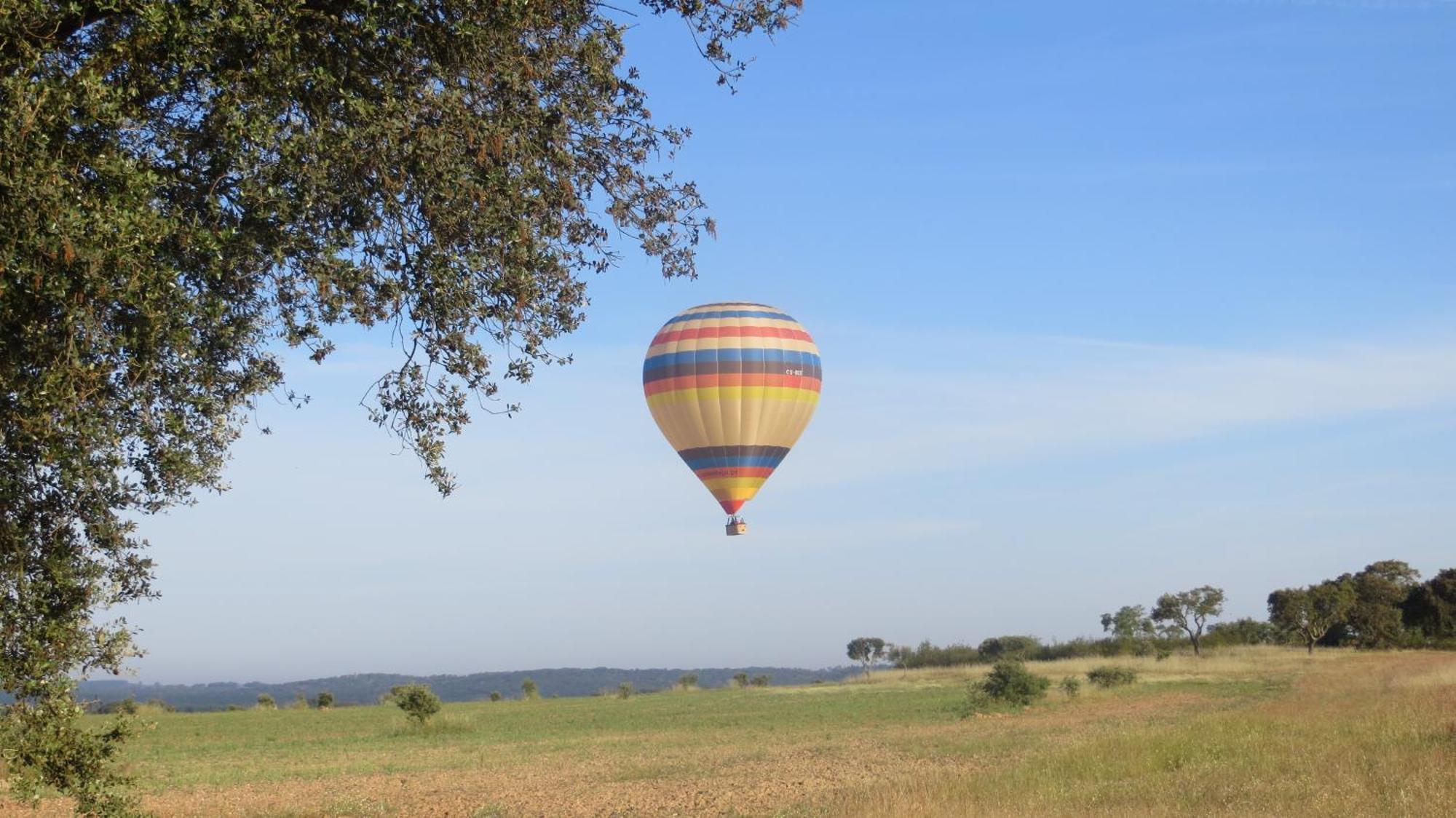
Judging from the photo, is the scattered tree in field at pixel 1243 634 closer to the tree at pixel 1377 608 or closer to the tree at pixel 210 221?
the tree at pixel 1377 608

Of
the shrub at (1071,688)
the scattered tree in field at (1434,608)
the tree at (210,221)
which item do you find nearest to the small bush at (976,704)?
the shrub at (1071,688)

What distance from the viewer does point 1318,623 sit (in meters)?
86.8

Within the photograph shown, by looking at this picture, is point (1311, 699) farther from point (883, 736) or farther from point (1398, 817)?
point (1398, 817)

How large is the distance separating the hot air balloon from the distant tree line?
145ft

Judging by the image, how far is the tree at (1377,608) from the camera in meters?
87.7

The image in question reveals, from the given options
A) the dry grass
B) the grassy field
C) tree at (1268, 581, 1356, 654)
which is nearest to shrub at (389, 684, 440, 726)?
the grassy field

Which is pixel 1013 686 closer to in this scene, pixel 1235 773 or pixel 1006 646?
pixel 1235 773

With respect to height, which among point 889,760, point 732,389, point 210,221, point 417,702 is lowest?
point 889,760

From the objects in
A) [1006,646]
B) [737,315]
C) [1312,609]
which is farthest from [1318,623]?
[737,315]

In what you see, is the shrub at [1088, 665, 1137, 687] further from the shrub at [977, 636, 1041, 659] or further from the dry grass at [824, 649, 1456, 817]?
the shrub at [977, 636, 1041, 659]

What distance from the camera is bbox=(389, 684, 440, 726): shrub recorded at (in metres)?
44.1

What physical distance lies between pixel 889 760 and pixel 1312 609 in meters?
73.4

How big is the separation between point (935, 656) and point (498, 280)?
349 ft

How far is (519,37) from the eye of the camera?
439 inches
